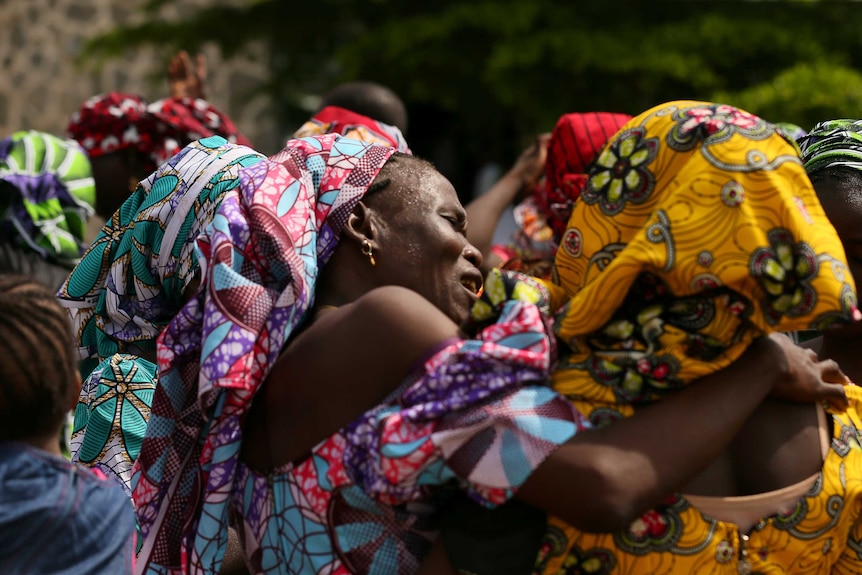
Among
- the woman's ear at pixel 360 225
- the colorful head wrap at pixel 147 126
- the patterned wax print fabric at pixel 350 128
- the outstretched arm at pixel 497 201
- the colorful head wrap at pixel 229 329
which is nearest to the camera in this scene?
the colorful head wrap at pixel 229 329

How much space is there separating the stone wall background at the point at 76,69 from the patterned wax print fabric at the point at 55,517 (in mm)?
9847

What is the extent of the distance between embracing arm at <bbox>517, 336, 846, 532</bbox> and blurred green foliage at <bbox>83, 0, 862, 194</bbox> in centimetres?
608

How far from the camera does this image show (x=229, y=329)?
83.6 inches

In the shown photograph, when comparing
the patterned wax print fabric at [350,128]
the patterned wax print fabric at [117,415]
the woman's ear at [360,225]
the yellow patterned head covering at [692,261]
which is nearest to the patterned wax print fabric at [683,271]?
the yellow patterned head covering at [692,261]

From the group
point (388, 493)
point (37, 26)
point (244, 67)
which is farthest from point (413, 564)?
point (244, 67)

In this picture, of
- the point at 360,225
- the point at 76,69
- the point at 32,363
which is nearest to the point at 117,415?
the point at 32,363

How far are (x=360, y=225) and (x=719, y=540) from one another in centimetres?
99

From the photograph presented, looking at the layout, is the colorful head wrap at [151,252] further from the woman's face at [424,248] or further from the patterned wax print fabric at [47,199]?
the patterned wax print fabric at [47,199]

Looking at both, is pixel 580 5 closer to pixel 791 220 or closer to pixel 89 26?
pixel 89 26

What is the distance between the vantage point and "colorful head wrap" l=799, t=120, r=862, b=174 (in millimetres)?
2877

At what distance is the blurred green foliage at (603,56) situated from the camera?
27.9 feet

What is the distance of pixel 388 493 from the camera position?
1.96 meters

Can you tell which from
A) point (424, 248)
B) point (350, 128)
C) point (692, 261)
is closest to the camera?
point (692, 261)

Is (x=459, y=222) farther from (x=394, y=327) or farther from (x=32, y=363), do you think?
(x=32, y=363)
